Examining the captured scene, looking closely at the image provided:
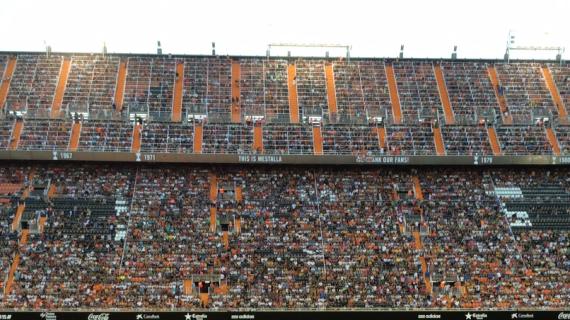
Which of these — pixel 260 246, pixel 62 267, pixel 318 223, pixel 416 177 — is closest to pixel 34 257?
pixel 62 267

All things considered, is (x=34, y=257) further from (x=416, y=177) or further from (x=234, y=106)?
(x=416, y=177)

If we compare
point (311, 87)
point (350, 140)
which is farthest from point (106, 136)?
point (350, 140)

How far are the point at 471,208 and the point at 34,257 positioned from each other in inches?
1144

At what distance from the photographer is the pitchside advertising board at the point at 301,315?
155ft

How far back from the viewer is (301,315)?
48.1 meters

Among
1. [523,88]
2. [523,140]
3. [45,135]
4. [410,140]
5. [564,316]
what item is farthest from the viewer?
[523,88]

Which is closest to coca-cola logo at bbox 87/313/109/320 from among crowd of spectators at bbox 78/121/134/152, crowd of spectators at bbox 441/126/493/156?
crowd of spectators at bbox 78/121/134/152

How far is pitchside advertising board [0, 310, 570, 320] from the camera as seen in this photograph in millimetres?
47250

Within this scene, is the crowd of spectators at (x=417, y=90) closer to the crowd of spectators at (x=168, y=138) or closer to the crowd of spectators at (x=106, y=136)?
the crowd of spectators at (x=168, y=138)

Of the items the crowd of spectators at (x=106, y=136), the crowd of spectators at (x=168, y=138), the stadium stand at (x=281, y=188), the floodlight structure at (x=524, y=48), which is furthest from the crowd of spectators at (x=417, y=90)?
the crowd of spectators at (x=106, y=136)

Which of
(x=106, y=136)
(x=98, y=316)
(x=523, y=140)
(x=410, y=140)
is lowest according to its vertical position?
(x=98, y=316)

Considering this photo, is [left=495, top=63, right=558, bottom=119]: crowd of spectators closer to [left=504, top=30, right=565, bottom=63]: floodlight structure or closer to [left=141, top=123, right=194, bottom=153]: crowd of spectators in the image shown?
[left=504, top=30, right=565, bottom=63]: floodlight structure

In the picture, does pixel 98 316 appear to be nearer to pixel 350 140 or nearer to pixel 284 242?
pixel 284 242

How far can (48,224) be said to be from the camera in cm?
5384
